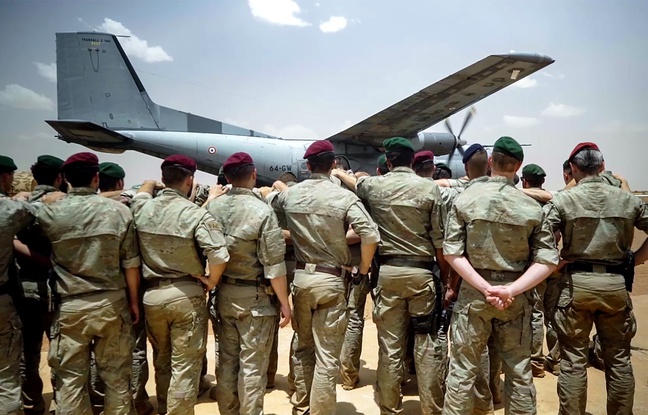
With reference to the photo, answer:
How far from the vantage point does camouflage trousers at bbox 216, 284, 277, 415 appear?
11.3 feet

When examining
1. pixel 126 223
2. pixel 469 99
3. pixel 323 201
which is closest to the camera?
pixel 126 223

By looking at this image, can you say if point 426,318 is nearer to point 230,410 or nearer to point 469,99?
point 230,410

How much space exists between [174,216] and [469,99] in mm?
Answer: 10286

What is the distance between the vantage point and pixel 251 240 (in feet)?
11.5

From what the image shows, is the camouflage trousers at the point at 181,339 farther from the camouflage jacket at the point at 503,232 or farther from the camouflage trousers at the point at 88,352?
the camouflage jacket at the point at 503,232

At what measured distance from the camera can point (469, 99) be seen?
11.8 m

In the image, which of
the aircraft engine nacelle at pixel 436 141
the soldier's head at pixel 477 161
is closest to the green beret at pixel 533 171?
the soldier's head at pixel 477 161

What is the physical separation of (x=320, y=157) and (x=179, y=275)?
150 centimetres

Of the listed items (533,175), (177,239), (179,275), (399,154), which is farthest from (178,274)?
(533,175)

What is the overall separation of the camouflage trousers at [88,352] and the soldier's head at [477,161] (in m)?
2.99

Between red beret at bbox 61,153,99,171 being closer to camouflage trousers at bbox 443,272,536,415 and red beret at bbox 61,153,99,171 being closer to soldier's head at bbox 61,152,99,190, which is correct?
soldier's head at bbox 61,152,99,190

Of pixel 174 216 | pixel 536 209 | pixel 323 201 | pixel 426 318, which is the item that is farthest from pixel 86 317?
pixel 536 209

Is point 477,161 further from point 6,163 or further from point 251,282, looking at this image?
point 6,163

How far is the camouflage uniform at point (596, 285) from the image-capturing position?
344 centimetres
